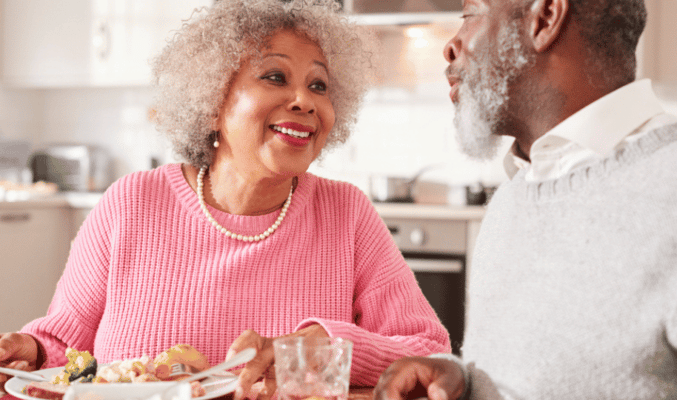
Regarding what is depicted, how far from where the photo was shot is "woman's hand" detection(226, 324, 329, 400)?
2.45 ft

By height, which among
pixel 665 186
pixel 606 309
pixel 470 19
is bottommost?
pixel 606 309

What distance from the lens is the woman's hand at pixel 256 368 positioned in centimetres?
75

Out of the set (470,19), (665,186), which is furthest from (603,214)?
(470,19)

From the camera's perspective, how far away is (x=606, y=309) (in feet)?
2.02

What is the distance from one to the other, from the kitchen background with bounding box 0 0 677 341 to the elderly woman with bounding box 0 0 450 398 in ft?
4.92

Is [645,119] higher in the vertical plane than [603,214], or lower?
higher

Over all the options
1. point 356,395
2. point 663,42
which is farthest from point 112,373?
point 663,42

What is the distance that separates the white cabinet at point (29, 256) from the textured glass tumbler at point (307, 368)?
8.42 ft

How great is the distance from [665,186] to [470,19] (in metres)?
0.37

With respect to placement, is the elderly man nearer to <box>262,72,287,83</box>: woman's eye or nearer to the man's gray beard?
the man's gray beard

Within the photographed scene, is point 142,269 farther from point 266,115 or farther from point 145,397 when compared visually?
point 145,397

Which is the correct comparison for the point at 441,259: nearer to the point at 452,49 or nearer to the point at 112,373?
the point at 452,49

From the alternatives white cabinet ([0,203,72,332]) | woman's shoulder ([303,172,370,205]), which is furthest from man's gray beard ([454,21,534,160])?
white cabinet ([0,203,72,332])

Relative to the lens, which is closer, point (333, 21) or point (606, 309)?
point (606, 309)
